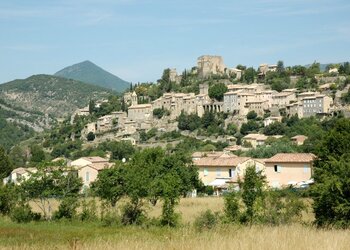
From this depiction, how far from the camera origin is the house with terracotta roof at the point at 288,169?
43.8 meters

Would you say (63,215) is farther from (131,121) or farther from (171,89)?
(171,89)

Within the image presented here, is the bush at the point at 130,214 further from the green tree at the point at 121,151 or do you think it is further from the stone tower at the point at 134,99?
the stone tower at the point at 134,99

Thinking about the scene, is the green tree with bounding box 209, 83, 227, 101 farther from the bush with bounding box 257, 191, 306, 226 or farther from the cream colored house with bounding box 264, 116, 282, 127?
the bush with bounding box 257, 191, 306, 226

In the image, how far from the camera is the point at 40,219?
2542 centimetres

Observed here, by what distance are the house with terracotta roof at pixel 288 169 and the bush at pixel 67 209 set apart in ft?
72.3

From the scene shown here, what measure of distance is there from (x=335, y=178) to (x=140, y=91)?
4368 inches

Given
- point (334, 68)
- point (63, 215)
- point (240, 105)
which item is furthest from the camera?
point (334, 68)

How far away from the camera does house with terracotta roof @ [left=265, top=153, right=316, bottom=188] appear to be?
43781mm

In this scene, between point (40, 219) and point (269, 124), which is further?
point (269, 124)

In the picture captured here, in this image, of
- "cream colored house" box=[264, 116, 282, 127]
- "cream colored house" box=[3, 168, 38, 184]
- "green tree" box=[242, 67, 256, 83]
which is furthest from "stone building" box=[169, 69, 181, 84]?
"cream colored house" box=[3, 168, 38, 184]

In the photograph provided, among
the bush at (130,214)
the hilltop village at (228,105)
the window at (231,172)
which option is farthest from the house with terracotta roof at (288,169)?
the hilltop village at (228,105)

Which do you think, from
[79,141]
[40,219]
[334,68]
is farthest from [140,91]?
[40,219]

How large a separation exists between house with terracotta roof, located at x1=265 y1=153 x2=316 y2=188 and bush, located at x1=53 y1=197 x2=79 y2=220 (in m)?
22.0

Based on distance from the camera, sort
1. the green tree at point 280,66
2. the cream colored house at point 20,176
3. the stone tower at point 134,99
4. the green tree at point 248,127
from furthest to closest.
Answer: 1. the stone tower at point 134,99
2. the green tree at point 280,66
3. the green tree at point 248,127
4. the cream colored house at point 20,176
